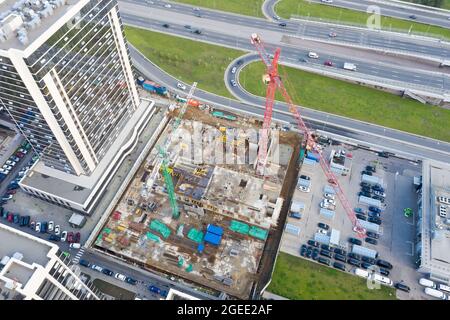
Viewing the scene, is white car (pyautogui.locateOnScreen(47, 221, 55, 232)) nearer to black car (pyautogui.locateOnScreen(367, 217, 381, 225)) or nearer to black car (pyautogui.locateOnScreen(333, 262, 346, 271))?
black car (pyautogui.locateOnScreen(333, 262, 346, 271))

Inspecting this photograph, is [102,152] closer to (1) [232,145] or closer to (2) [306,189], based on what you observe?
(1) [232,145]

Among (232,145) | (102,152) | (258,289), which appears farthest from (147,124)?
(258,289)

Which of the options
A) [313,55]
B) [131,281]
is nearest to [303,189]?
[131,281]

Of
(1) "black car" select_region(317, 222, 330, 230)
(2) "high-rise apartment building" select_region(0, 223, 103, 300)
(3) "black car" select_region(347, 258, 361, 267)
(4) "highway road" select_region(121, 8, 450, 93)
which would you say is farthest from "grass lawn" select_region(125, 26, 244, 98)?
(2) "high-rise apartment building" select_region(0, 223, 103, 300)

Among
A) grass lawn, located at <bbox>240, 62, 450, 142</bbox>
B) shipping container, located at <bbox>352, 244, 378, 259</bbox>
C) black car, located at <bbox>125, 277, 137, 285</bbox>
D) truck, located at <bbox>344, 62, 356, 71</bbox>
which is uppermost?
truck, located at <bbox>344, 62, 356, 71</bbox>

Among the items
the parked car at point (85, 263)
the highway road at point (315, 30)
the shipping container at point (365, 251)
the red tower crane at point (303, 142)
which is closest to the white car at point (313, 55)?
the highway road at point (315, 30)
